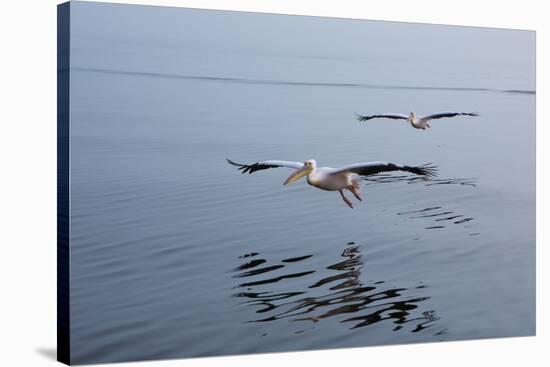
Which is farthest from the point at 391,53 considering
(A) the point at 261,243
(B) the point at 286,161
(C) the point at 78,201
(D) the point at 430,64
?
(C) the point at 78,201

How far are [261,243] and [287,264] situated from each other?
243 millimetres

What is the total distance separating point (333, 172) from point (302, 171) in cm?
24

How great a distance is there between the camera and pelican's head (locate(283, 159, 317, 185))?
27.7 feet

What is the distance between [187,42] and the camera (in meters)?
8.13

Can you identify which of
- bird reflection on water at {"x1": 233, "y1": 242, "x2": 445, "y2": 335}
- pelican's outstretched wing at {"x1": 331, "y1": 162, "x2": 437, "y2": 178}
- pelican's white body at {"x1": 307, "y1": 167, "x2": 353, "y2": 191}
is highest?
pelican's outstretched wing at {"x1": 331, "y1": 162, "x2": 437, "y2": 178}

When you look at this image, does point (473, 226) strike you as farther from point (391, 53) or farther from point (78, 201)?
point (78, 201)

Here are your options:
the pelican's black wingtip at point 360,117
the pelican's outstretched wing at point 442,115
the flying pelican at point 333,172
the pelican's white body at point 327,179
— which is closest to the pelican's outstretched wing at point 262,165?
the flying pelican at point 333,172

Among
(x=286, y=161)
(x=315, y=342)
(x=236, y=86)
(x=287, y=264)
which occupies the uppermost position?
(x=236, y=86)

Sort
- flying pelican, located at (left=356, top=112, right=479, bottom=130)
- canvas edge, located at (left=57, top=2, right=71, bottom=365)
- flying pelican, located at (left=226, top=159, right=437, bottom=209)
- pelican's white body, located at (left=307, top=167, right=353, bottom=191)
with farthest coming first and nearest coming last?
flying pelican, located at (left=356, top=112, right=479, bottom=130)
pelican's white body, located at (left=307, top=167, right=353, bottom=191)
flying pelican, located at (left=226, top=159, right=437, bottom=209)
canvas edge, located at (left=57, top=2, right=71, bottom=365)

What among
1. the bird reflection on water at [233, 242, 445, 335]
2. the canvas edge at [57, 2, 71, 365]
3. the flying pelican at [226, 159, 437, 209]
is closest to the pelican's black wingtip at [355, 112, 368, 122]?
the flying pelican at [226, 159, 437, 209]

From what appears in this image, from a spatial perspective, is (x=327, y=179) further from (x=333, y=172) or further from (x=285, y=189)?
(x=285, y=189)

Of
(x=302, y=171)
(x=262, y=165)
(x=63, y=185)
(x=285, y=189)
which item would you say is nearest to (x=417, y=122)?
(x=302, y=171)

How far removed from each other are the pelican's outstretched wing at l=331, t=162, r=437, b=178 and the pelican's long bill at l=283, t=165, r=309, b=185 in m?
0.22

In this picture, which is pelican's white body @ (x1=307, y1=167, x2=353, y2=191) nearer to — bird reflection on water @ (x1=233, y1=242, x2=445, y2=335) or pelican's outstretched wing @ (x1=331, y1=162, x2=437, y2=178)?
pelican's outstretched wing @ (x1=331, y1=162, x2=437, y2=178)
